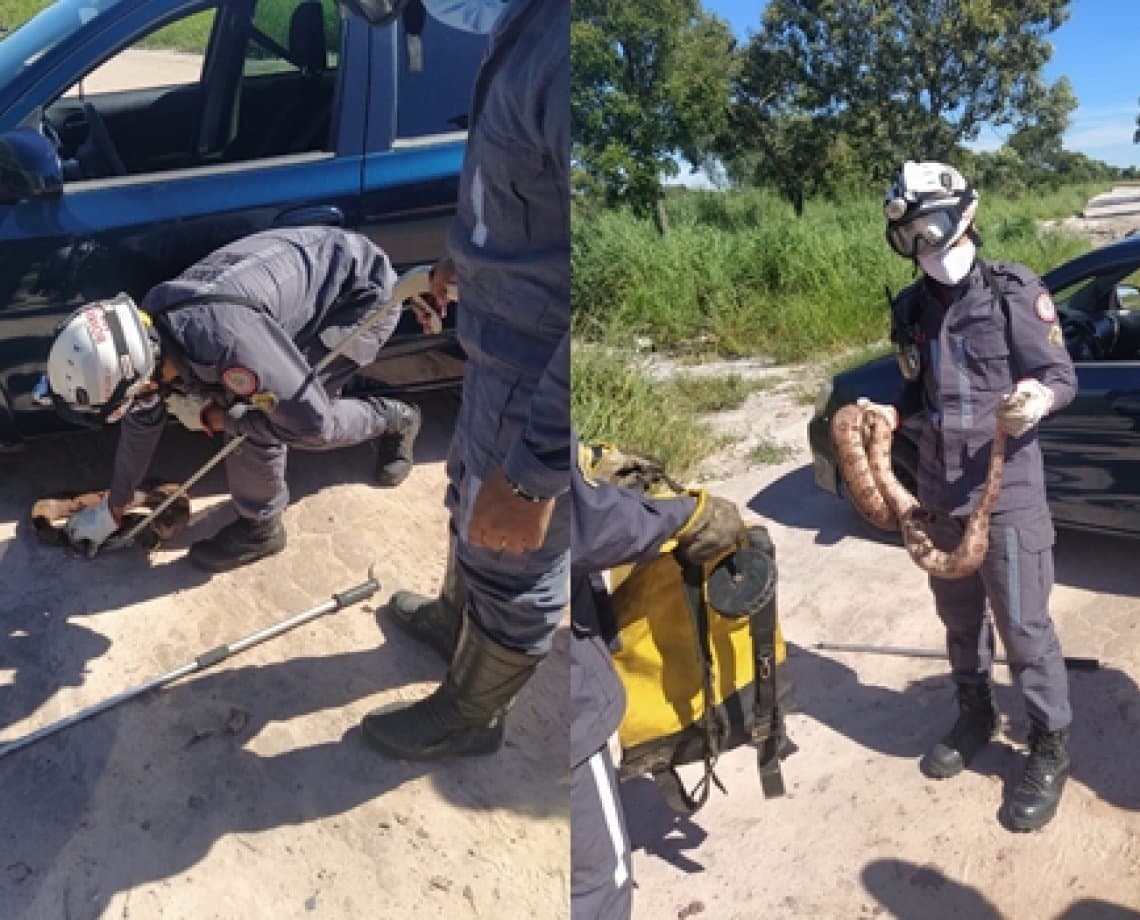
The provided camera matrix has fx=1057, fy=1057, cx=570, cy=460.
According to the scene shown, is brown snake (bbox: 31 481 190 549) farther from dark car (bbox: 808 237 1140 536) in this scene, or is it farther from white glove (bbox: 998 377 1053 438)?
white glove (bbox: 998 377 1053 438)

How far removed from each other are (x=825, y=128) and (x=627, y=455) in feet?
1.00

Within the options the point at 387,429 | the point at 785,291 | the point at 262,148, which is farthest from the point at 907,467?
the point at 262,148

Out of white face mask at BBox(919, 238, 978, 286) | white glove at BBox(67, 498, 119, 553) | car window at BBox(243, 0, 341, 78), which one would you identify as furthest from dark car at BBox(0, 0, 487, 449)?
white face mask at BBox(919, 238, 978, 286)

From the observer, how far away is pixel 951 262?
0.95m

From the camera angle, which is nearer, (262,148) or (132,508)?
(262,148)

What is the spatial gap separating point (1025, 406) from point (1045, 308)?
0.11 meters

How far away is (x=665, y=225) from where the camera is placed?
30.3 inches

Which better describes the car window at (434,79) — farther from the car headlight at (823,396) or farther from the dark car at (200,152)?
the car headlight at (823,396)

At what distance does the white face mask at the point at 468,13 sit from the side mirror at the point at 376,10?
0.24 ft

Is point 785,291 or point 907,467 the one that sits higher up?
point 785,291

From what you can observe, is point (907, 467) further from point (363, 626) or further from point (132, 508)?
point (132, 508)

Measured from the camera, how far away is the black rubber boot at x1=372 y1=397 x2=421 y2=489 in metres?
1.17

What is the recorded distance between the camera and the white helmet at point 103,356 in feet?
3.87

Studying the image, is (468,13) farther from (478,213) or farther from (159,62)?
(159,62)
